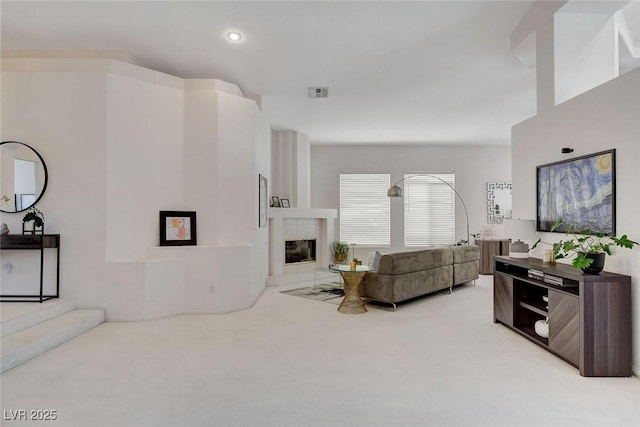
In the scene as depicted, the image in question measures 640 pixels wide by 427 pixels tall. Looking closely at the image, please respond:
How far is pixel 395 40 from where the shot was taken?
3912mm

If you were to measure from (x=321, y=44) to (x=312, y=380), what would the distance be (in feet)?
11.5

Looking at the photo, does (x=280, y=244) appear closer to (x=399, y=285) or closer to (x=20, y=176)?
(x=399, y=285)

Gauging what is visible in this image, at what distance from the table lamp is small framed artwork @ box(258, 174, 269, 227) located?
3.40 metres

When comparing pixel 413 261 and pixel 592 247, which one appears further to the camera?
pixel 413 261

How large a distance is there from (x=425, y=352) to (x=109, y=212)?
379 centimetres

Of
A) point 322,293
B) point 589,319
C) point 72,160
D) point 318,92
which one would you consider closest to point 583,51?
point 589,319

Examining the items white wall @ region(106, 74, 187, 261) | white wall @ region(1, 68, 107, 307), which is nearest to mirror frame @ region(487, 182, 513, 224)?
white wall @ region(106, 74, 187, 261)

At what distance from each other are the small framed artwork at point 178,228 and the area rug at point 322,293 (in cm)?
199

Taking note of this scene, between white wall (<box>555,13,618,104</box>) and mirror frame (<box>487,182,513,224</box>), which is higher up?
white wall (<box>555,13,618,104</box>)

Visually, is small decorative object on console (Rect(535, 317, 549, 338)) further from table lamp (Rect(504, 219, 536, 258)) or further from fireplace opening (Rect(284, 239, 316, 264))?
fireplace opening (Rect(284, 239, 316, 264))

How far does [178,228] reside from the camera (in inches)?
179

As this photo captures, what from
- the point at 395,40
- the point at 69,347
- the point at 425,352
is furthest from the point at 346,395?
the point at 395,40

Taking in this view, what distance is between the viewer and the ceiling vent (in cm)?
527

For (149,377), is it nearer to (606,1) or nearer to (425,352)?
(425,352)
